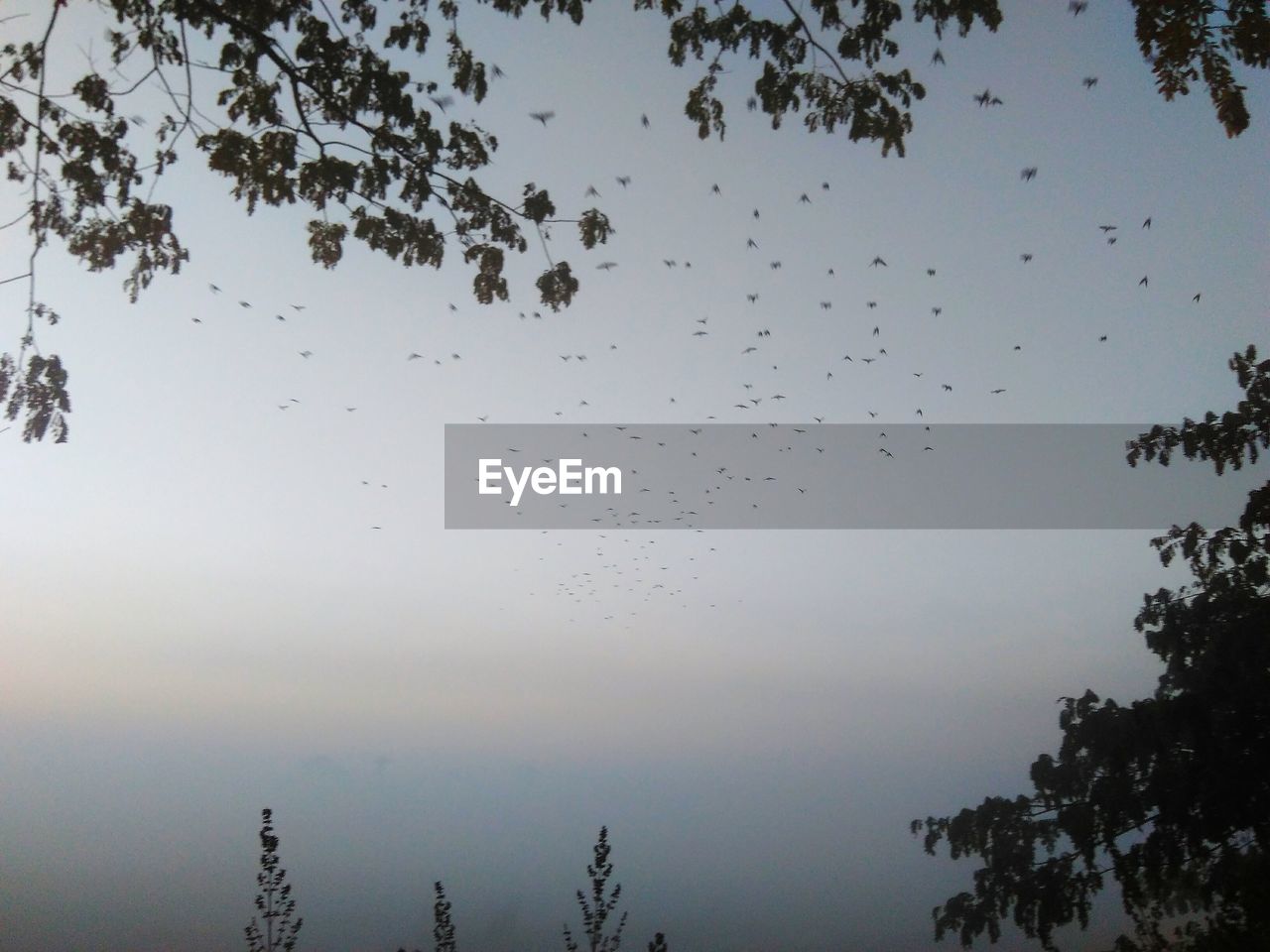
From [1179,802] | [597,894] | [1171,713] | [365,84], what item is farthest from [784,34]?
[1179,802]

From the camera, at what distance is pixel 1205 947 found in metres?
7.91

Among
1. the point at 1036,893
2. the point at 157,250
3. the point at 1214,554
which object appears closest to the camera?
the point at 157,250

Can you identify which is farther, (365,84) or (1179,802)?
(1179,802)

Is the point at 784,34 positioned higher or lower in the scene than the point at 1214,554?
higher

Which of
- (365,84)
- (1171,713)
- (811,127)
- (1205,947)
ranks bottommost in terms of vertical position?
(1205,947)

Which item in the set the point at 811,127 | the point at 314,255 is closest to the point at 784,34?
the point at 811,127

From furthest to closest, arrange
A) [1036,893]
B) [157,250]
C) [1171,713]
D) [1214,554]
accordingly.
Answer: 1. [1036,893]
2. [1214,554]
3. [1171,713]
4. [157,250]

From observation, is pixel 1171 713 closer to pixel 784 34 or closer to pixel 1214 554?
pixel 1214 554

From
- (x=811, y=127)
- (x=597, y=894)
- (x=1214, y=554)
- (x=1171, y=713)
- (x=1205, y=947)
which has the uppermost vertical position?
(x=811, y=127)

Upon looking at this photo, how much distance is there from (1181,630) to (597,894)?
31.8 feet

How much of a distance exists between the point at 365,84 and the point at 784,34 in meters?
3.95

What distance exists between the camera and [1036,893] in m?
13.3

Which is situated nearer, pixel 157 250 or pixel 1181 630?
pixel 157 250

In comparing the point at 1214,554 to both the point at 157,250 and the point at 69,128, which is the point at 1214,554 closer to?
the point at 157,250
